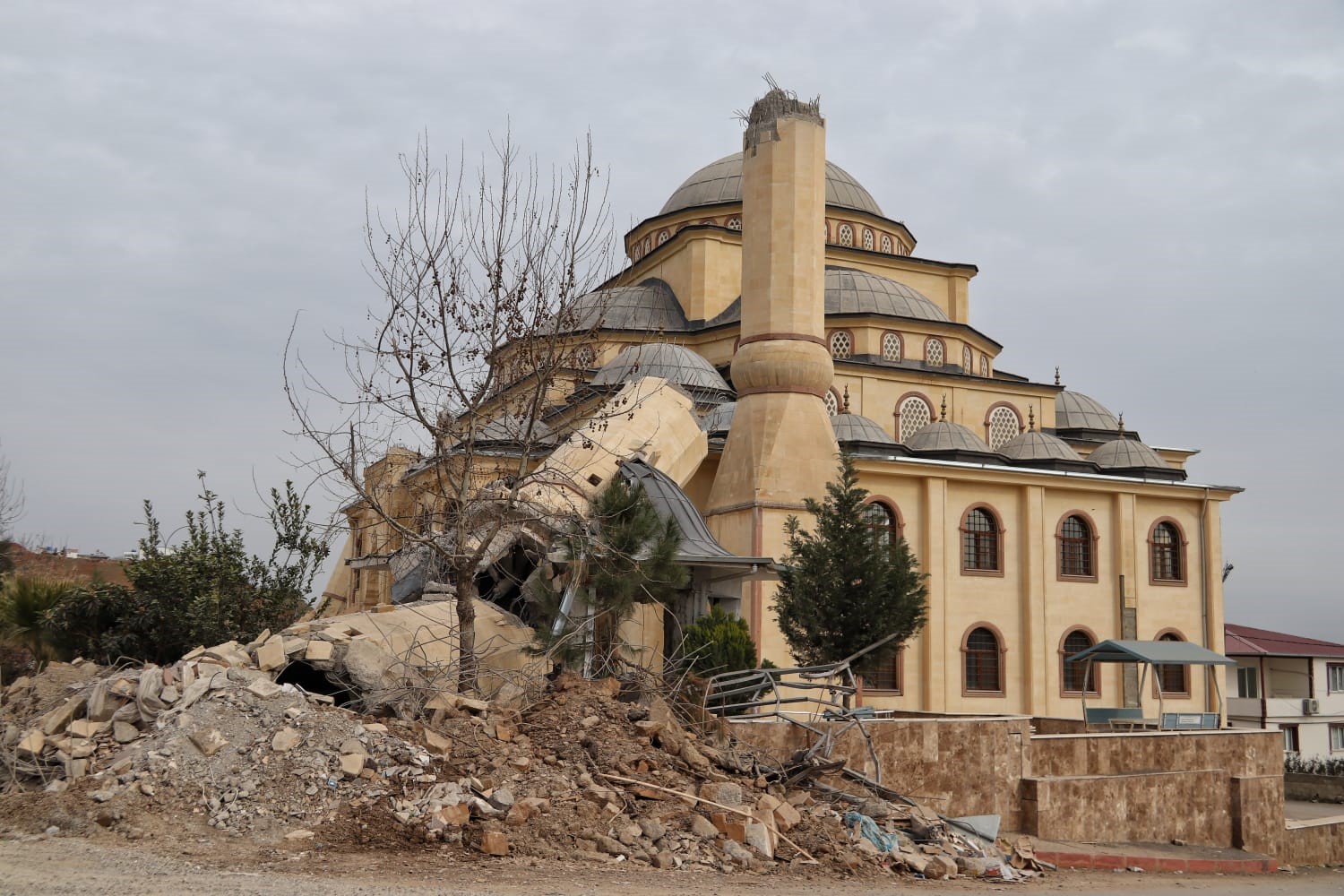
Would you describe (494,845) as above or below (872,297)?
below

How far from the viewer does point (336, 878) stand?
295 inches

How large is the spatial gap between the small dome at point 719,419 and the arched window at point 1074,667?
309 inches

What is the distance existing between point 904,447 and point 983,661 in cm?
434

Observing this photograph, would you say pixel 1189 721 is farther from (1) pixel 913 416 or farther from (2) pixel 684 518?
(2) pixel 684 518

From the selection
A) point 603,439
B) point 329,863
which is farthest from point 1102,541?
point 329,863

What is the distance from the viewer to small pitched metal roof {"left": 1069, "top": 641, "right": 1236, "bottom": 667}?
787 inches

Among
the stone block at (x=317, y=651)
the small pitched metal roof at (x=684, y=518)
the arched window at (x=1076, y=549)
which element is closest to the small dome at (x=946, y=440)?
the arched window at (x=1076, y=549)

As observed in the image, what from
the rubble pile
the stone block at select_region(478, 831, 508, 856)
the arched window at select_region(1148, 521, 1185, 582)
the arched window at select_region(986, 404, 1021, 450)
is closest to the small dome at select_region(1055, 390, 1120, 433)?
the arched window at select_region(986, 404, 1021, 450)

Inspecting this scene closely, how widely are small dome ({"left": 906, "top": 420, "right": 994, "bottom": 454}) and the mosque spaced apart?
3.1 inches

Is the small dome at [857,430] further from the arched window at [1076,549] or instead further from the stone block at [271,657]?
the stone block at [271,657]

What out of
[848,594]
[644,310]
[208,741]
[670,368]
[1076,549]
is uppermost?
[644,310]

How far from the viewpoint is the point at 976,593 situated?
23.9m

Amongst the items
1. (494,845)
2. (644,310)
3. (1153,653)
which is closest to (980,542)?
(1153,653)

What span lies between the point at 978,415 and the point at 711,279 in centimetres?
689
